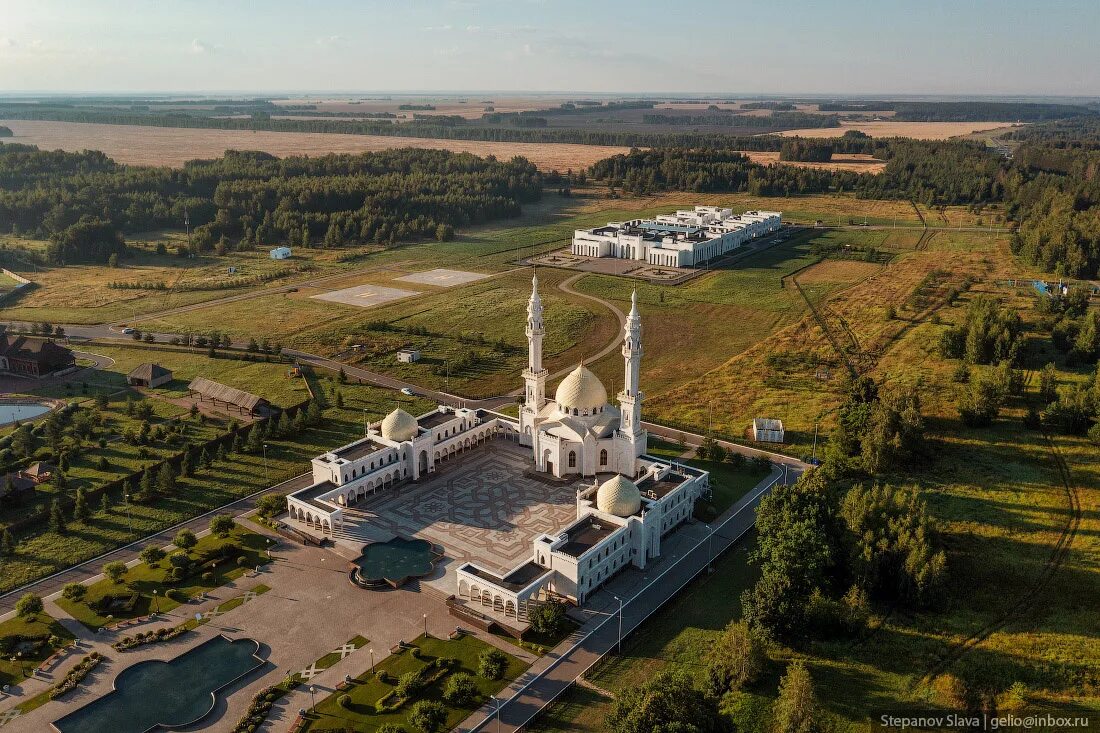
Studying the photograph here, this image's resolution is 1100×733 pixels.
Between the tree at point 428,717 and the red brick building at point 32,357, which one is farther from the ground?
the red brick building at point 32,357

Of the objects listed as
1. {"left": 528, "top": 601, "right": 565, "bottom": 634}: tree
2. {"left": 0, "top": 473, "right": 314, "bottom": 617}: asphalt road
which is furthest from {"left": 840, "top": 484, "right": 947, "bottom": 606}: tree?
{"left": 0, "top": 473, "right": 314, "bottom": 617}: asphalt road

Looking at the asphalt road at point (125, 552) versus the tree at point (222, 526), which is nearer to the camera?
the asphalt road at point (125, 552)

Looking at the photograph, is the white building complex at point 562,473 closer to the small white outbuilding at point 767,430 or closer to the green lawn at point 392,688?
the green lawn at point 392,688

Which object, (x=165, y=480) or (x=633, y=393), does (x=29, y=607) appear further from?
(x=633, y=393)

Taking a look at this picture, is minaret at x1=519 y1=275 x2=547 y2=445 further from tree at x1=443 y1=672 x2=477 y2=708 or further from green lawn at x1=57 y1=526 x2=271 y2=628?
tree at x1=443 y1=672 x2=477 y2=708

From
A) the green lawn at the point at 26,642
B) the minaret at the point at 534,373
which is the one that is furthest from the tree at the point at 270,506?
the minaret at the point at 534,373

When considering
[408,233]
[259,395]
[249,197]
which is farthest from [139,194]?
[259,395]
